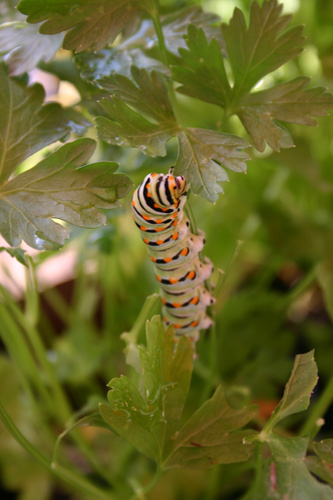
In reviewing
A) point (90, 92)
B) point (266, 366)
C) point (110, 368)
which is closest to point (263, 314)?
point (266, 366)

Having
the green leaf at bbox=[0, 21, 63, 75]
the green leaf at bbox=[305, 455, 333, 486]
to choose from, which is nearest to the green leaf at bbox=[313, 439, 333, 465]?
the green leaf at bbox=[305, 455, 333, 486]

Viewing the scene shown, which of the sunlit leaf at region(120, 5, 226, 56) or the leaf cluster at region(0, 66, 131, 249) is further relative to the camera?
the sunlit leaf at region(120, 5, 226, 56)

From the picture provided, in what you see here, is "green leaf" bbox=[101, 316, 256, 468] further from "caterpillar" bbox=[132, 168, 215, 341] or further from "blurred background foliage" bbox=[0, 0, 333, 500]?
"blurred background foliage" bbox=[0, 0, 333, 500]

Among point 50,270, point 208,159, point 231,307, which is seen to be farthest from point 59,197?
point 50,270

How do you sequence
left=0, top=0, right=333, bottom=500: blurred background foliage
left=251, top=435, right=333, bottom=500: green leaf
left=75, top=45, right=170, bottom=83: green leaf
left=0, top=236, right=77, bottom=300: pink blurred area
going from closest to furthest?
left=251, top=435, right=333, bottom=500: green leaf
left=75, top=45, right=170, bottom=83: green leaf
left=0, top=0, right=333, bottom=500: blurred background foliage
left=0, top=236, right=77, bottom=300: pink blurred area

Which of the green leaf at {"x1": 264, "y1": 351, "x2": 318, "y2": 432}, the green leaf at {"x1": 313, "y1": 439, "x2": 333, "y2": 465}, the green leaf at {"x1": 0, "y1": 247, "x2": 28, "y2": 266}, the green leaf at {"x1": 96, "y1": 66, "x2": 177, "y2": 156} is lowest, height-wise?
the green leaf at {"x1": 313, "y1": 439, "x2": 333, "y2": 465}

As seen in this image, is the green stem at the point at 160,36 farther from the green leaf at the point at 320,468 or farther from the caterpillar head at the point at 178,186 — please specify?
the green leaf at the point at 320,468
